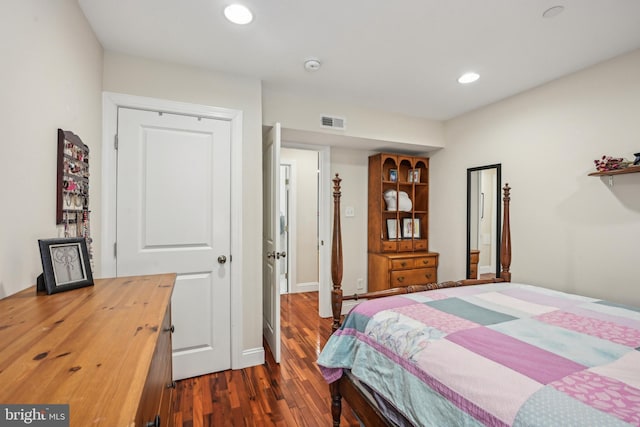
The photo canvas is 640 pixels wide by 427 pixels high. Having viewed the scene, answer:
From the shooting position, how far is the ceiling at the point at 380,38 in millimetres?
1568

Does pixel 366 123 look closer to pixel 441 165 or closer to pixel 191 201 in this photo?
pixel 441 165

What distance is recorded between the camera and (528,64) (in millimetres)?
2162

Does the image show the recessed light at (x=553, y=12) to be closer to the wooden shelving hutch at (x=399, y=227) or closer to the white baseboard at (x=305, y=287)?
the wooden shelving hutch at (x=399, y=227)

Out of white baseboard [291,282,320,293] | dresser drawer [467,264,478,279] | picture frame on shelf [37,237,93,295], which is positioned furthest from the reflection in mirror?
picture frame on shelf [37,237,93,295]

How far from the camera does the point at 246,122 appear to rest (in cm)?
234

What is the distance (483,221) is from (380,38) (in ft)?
7.03

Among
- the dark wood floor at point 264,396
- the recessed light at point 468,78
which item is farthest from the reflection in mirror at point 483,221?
the dark wood floor at point 264,396

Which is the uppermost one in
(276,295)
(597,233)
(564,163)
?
(564,163)

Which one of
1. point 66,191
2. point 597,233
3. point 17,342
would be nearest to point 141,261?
point 66,191

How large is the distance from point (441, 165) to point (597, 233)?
5.51 ft

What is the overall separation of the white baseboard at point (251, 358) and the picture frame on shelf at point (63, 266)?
1522 millimetres

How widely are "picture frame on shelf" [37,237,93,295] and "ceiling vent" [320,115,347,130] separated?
7.25ft

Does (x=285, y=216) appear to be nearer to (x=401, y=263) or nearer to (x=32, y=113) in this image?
(x=401, y=263)

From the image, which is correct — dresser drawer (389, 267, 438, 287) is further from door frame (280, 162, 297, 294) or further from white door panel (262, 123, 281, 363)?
door frame (280, 162, 297, 294)
